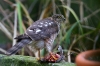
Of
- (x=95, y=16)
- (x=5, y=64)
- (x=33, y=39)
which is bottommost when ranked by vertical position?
(x=5, y=64)

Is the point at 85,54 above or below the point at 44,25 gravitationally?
below

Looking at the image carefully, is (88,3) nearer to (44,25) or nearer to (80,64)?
(44,25)

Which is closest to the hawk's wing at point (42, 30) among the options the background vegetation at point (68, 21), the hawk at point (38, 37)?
the hawk at point (38, 37)

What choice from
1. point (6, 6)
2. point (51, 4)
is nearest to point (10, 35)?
point (51, 4)

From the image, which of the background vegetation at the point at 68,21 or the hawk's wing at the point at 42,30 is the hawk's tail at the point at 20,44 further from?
the background vegetation at the point at 68,21

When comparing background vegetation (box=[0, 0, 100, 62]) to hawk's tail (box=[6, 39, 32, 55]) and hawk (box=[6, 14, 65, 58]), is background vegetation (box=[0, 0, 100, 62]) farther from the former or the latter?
hawk's tail (box=[6, 39, 32, 55])

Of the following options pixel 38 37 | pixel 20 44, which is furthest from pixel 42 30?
pixel 20 44

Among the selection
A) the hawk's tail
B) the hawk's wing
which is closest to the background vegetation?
the hawk's wing
